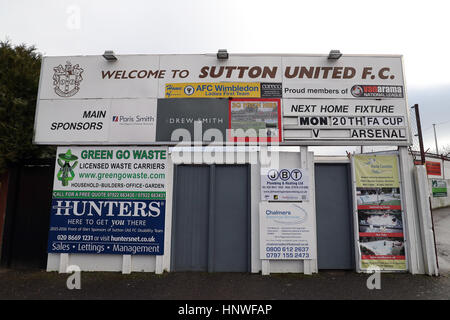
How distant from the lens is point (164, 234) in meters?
6.69

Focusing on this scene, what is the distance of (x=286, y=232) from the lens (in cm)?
663

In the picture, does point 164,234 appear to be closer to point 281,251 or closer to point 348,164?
point 281,251

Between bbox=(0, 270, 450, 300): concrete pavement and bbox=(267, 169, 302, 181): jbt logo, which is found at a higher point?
bbox=(267, 169, 302, 181): jbt logo

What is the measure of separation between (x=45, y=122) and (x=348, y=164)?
28.1ft

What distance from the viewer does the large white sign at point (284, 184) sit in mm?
6777

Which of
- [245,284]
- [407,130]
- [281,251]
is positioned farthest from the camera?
[407,130]

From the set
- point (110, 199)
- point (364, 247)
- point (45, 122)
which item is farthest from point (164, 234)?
point (364, 247)

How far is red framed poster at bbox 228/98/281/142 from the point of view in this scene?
706 cm

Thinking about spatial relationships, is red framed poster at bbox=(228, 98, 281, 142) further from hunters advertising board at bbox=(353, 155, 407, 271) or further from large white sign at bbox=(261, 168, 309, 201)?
hunters advertising board at bbox=(353, 155, 407, 271)

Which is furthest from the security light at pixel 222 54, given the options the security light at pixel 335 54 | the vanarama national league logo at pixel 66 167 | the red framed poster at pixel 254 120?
the vanarama national league logo at pixel 66 167

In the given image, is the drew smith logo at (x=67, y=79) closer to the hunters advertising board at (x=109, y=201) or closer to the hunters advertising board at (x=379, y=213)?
the hunters advertising board at (x=109, y=201)

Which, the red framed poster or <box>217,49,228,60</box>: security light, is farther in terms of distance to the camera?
<box>217,49,228,60</box>: security light

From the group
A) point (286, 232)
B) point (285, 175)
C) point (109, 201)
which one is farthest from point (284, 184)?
point (109, 201)

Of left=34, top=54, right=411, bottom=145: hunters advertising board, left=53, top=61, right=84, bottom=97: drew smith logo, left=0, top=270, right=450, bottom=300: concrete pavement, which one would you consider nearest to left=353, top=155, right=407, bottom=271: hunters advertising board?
left=0, top=270, right=450, bottom=300: concrete pavement
